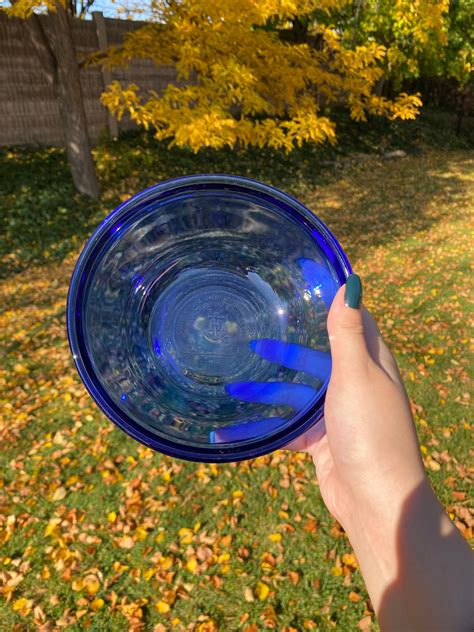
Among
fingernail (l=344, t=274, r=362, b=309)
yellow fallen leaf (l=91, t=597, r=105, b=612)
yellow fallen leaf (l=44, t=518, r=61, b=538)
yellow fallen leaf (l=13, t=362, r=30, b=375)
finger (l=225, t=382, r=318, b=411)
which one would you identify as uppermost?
fingernail (l=344, t=274, r=362, b=309)

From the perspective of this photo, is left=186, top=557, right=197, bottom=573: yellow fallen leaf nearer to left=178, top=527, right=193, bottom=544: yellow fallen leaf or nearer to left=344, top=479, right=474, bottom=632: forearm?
left=178, top=527, right=193, bottom=544: yellow fallen leaf

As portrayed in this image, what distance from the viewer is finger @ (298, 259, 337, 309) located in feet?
4.99

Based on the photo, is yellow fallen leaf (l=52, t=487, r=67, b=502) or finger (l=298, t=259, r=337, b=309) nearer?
finger (l=298, t=259, r=337, b=309)

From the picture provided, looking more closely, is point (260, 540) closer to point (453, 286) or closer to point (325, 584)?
point (325, 584)

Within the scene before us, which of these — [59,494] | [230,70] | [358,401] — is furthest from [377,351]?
[230,70]

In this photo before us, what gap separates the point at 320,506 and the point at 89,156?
7.23 meters

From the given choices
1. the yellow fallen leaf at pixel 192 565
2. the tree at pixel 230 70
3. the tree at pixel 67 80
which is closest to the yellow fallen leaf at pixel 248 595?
the yellow fallen leaf at pixel 192 565

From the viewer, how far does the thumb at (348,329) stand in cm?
142

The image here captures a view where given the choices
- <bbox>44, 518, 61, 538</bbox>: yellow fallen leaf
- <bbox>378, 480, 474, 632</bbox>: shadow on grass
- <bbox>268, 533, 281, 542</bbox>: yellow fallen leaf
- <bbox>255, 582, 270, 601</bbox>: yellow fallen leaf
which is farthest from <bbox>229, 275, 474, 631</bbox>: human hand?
<bbox>44, 518, 61, 538</bbox>: yellow fallen leaf

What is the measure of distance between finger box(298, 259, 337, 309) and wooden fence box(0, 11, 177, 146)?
9.02 meters

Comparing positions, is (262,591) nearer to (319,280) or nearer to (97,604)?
(97,604)

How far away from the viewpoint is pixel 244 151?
11.7 m

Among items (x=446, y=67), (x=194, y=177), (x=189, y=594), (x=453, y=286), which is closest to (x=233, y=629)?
(x=189, y=594)

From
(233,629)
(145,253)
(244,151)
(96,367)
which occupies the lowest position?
(233,629)
